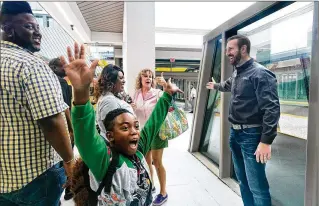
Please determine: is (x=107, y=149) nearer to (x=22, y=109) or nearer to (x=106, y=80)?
(x=22, y=109)

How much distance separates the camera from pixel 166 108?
44.3 inches

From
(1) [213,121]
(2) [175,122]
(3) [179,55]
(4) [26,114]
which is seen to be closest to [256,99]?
(2) [175,122]

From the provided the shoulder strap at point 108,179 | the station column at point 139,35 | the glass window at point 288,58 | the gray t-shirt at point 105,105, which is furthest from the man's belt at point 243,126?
the station column at point 139,35

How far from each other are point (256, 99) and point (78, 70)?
129 centimetres

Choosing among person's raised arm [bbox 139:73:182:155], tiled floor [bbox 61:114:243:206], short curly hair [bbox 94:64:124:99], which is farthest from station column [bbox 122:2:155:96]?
tiled floor [bbox 61:114:243:206]

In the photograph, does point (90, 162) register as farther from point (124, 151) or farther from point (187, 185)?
point (187, 185)

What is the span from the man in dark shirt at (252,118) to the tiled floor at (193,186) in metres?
0.53

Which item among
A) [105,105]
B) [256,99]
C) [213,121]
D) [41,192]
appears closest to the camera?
[41,192]

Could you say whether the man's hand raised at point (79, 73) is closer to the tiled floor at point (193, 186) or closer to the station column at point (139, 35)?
the station column at point (139, 35)

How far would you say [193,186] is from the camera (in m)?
2.50

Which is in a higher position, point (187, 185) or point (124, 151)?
point (124, 151)

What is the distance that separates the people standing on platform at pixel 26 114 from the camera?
679mm

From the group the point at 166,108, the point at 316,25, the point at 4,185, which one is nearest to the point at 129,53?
the point at 166,108

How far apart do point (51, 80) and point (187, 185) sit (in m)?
2.16
